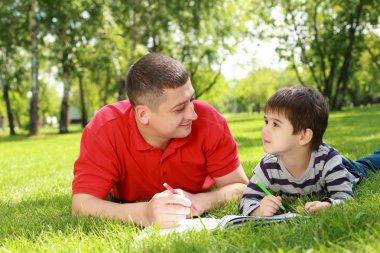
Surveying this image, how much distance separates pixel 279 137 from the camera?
3611mm

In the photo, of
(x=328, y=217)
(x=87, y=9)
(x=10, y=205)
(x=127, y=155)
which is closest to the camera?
(x=328, y=217)

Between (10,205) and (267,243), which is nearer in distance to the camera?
(267,243)

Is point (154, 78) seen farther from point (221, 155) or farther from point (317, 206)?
point (317, 206)

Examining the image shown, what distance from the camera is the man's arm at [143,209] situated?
2961 mm

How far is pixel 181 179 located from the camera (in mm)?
3992

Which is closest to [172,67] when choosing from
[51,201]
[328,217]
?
[328,217]

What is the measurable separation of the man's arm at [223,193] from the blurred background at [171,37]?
2006 cm

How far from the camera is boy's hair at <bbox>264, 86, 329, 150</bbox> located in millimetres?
3576

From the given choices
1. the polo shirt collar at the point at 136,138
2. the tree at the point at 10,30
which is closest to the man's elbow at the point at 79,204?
the polo shirt collar at the point at 136,138

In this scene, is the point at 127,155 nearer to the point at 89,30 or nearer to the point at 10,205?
the point at 10,205

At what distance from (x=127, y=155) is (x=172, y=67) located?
2.85 feet

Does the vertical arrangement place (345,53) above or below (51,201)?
above

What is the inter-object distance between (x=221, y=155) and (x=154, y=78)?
94 cm

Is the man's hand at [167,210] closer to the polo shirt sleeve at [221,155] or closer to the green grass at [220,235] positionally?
the green grass at [220,235]
